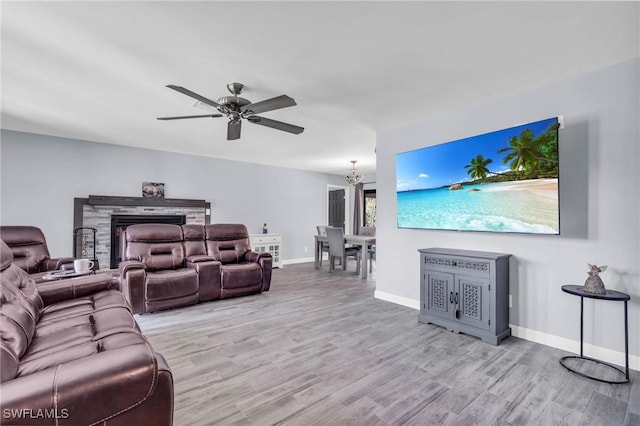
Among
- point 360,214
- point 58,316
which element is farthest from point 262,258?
point 360,214

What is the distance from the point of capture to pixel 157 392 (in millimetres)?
1152

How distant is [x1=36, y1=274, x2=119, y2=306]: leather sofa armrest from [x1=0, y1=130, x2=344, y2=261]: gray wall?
2.90 m

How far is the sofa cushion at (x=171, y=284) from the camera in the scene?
3676 millimetres

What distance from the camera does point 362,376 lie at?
7.21 feet

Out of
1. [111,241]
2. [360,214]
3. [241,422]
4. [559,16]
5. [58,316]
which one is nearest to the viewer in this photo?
[241,422]

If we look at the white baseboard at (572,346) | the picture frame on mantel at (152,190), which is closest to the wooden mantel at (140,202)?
the picture frame on mantel at (152,190)

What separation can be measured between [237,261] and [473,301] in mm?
3450

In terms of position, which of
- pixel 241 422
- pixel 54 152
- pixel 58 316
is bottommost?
pixel 241 422

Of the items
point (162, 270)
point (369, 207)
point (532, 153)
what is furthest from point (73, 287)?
point (369, 207)

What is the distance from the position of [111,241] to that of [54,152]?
5.37ft

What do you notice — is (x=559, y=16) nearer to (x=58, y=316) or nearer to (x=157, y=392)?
(x=157, y=392)

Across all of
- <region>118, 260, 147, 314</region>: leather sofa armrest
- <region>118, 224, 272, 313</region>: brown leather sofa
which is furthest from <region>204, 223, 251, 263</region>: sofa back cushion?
<region>118, 260, 147, 314</region>: leather sofa armrest

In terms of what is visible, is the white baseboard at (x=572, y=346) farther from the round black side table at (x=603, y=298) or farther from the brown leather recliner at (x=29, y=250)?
the brown leather recliner at (x=29, y=250)

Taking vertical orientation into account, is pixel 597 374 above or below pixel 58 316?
below
